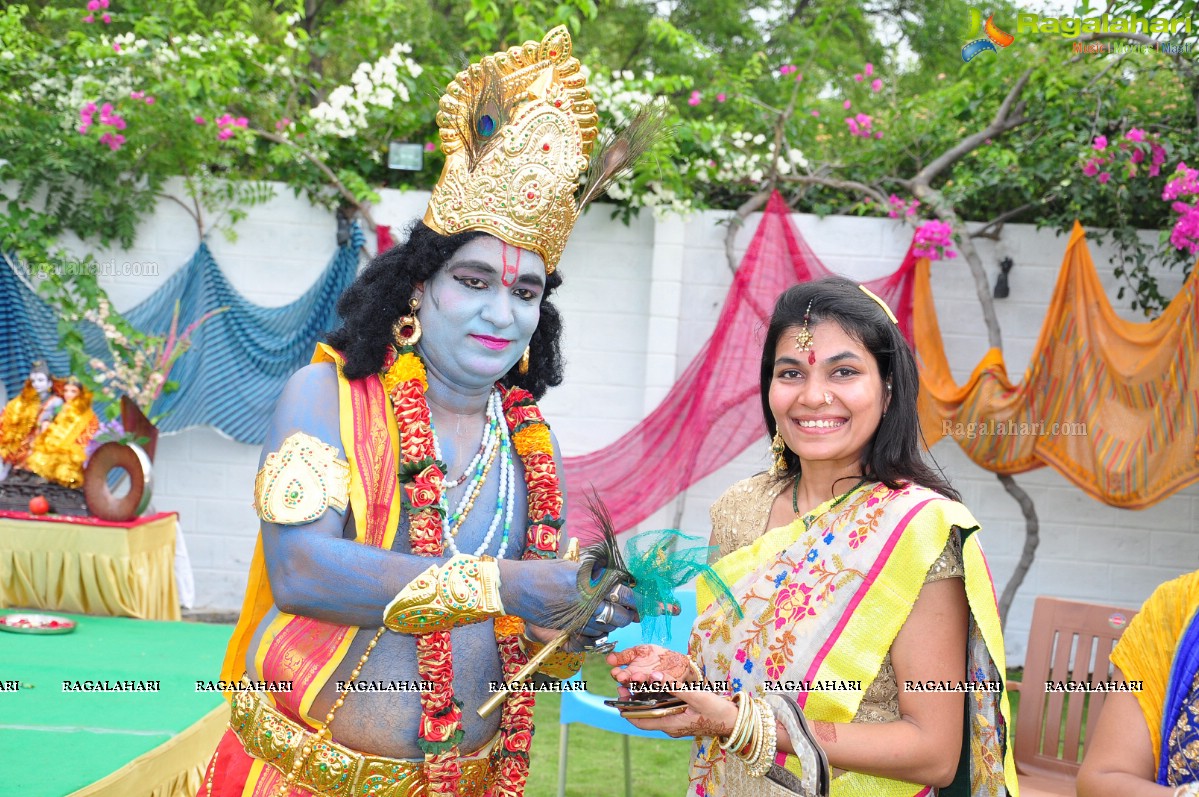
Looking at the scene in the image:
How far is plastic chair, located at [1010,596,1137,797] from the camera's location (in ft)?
10.9

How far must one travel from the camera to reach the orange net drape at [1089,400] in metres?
4.82

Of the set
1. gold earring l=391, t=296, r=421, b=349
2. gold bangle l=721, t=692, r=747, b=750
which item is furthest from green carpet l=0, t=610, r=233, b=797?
gold bangle l=721, t=692, r=747, b=750

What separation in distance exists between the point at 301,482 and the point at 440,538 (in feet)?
0.87

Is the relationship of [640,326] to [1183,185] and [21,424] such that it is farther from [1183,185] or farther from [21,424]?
[21,424]

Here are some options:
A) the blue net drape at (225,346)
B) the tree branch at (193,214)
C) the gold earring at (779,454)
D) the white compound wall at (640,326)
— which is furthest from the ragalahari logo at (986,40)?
the gold earring at (779,454)

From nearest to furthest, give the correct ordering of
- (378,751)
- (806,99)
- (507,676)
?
(378,751), (507,676), (806,99)

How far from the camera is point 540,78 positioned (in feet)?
6.65

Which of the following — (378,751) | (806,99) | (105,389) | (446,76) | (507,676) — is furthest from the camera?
(806,99)

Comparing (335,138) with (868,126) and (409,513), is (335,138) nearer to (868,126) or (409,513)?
(868,126)

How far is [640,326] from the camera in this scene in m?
6.04

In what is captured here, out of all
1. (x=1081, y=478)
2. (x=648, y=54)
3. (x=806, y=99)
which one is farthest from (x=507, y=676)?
(x=648, y=54)

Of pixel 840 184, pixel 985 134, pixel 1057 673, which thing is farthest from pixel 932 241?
pixel 1057 673

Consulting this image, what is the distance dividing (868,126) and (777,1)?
28.1ft

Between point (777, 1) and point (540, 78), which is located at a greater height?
point (777, 1)
